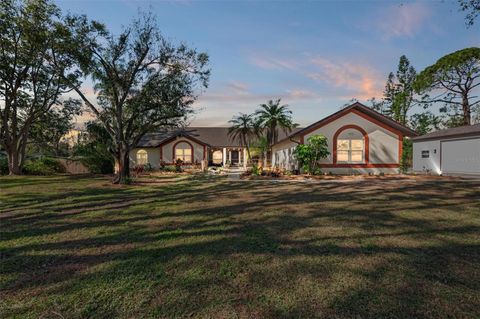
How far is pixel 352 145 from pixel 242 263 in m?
18.0

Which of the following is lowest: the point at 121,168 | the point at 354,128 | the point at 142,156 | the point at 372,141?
the point at 121,168

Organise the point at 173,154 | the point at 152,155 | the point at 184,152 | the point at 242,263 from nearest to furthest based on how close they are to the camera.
A: 1. the point at 242,263
2. the point at 173,154
3. the point at 184,152
4. the point at 152,155

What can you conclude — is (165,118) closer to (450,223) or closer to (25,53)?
(25,53)

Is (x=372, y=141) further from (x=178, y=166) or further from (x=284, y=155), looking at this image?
(x=178, y=166)

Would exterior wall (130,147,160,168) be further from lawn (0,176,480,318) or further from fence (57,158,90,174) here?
lawn (0,176,480,318)

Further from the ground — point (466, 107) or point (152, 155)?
point (466, 107)

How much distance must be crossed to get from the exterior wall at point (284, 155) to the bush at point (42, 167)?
66.5 feet

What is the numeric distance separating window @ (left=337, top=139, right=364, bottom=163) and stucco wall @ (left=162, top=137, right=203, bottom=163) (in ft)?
53.5

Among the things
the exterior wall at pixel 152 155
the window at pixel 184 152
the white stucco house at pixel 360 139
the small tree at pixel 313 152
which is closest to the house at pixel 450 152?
the white stucco house at pixel 360 139

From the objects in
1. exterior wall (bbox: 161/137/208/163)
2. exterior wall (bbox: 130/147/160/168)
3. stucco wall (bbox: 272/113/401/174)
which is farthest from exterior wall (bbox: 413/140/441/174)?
exterior wall (bbox: 130/147/160/168)

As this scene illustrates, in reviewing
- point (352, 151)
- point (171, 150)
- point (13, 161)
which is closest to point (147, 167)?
point (171, 150)

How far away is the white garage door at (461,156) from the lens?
1852 centimetres

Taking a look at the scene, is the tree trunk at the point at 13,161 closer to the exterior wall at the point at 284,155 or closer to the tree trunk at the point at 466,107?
the exterior wall at the point at 284,155

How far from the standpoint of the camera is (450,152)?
20391 mm
